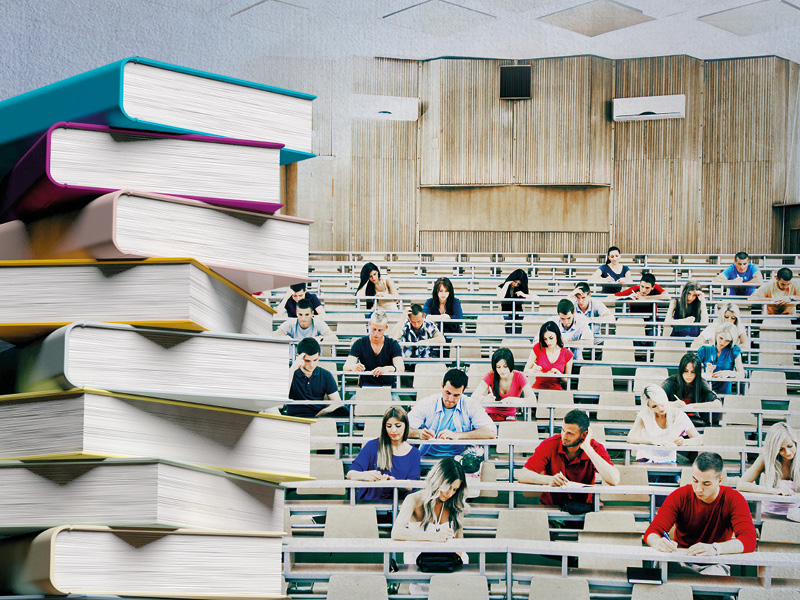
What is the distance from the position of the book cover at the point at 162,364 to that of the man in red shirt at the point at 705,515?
2.37m

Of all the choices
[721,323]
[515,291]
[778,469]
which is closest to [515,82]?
Result: [515,291]

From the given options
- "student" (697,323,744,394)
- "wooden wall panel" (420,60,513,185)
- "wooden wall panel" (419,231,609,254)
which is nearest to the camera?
"student" (697,323,744,394)

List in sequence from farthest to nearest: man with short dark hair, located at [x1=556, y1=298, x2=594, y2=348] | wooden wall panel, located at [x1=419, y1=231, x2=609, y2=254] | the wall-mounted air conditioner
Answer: wooden wall panel, located at [x1=419, y1=231, x2=609, y2=254], the wall-mounted air conditioner, man with short dark hair, located at [x1=556, y1=298, x2=594, y2=348]

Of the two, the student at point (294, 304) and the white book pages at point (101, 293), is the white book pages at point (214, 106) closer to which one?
the white book pages at point (101, 293)

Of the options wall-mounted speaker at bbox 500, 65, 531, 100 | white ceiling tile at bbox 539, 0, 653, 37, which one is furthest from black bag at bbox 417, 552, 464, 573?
wall-mounted speaker at bbox 500, 65, 531, 100

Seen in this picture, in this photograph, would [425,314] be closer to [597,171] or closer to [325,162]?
[325,162]

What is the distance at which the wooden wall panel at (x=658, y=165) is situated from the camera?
1003 cm

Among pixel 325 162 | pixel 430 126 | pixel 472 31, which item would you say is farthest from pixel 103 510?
pixel 430 126

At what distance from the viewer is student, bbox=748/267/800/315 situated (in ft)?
22.2

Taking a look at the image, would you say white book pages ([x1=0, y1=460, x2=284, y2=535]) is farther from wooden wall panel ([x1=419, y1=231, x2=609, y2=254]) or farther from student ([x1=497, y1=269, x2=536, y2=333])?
wooden wall panel ([x1=419, y1=231, x2=609, y2=254])

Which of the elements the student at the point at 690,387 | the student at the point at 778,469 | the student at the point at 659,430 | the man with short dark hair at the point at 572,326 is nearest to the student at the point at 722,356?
the student at the point at 690,387

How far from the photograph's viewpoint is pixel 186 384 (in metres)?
0.69

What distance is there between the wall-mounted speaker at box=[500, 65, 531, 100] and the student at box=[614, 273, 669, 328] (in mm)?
4363

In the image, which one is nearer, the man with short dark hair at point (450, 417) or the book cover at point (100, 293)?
the book cover at point (100, 293)
